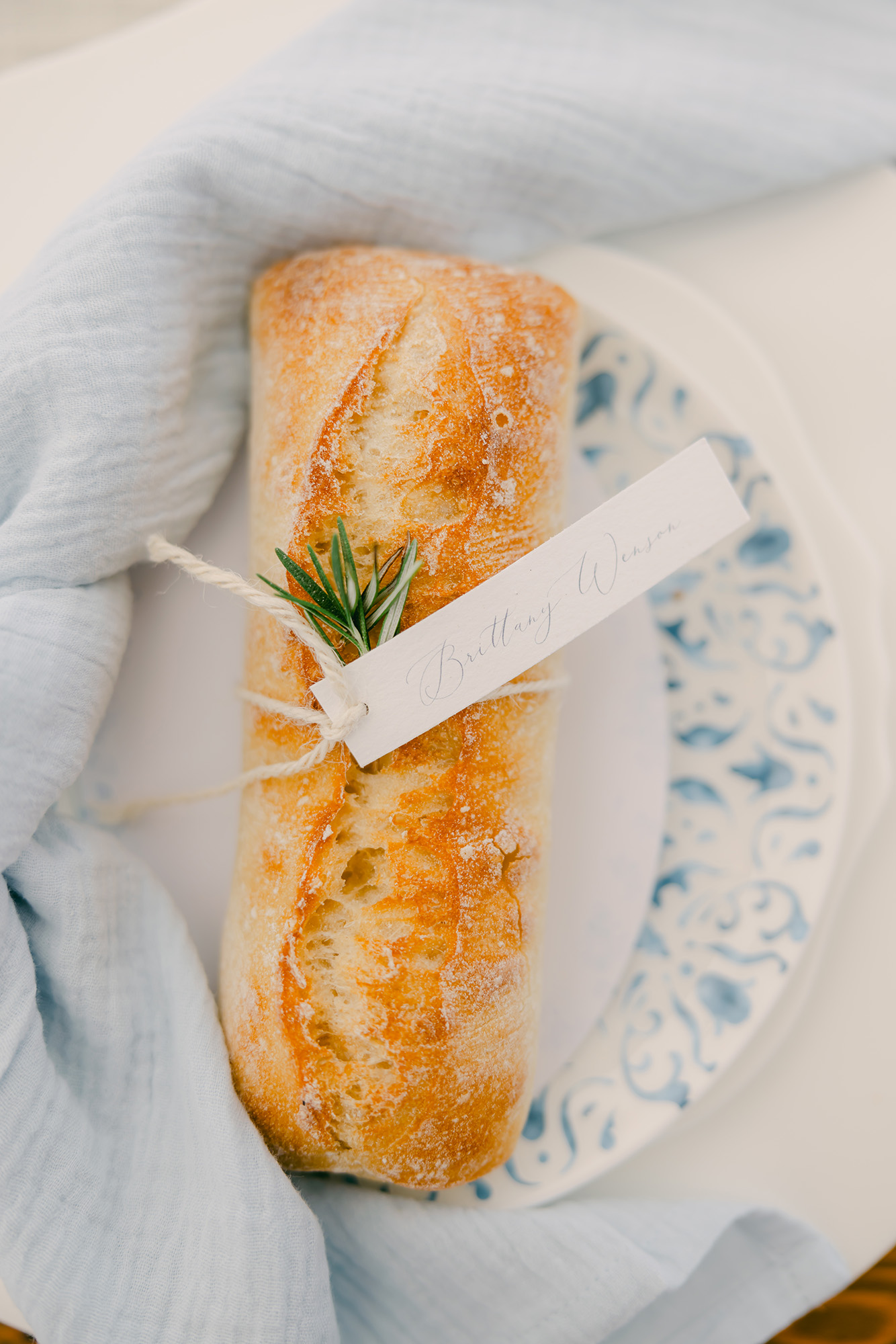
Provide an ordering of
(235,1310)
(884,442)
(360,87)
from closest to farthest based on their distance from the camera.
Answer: (235,1310)
(360,87)
(884,442)

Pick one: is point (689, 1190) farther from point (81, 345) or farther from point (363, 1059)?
point (81, 345)

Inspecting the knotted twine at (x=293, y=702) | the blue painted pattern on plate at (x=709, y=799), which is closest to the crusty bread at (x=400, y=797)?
the knotted twine at (x=293, y=702)

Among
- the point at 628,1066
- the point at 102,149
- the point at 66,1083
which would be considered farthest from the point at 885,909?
the point at 102,149

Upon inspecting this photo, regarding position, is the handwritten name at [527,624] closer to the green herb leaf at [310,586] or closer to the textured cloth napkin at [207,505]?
the green herb leaf at [310,586]

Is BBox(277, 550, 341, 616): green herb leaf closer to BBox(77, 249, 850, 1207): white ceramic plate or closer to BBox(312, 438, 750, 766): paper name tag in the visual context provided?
BBox(312, 438, 750, 766): paper name tag

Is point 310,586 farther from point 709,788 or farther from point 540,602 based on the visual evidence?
point 709,788

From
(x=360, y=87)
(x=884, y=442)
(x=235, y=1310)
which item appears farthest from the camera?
(x=884, y=442)
